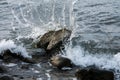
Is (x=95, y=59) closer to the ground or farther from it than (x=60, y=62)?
closer to the ground

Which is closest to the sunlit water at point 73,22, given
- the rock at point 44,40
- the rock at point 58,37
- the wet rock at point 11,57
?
the rock at point 58,37

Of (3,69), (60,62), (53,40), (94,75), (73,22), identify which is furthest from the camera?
(73,22)

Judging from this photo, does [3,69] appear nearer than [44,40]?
Yes

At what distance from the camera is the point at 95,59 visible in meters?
13.0

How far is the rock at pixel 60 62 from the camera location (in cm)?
1212

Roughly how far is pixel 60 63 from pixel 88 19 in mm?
7602

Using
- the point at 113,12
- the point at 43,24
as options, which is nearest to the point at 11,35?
the point at 43,24

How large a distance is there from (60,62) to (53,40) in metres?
2.62

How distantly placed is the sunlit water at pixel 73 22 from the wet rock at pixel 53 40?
1.23 feet

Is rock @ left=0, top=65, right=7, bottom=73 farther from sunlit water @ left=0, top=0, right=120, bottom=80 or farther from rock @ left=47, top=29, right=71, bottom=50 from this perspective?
rock @ left=47, top=29, right=71, bottom=50

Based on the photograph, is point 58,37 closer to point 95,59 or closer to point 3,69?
point 95,59

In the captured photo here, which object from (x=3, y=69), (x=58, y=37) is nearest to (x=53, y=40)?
(x=58, y=37)

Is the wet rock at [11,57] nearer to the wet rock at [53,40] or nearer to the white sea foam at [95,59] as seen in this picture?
the wet rock at [53,40]

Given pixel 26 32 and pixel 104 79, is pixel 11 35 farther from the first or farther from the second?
pixel 104 79
